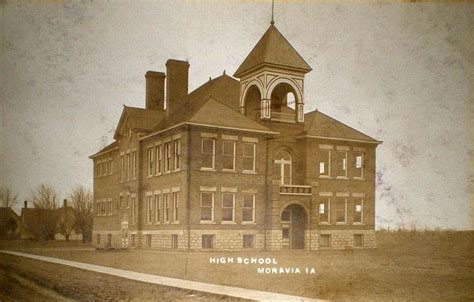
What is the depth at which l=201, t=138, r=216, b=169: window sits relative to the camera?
1155cm

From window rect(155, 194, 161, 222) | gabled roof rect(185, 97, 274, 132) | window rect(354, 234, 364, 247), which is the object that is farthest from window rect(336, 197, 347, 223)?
window rect(155, 194, 161, 222)

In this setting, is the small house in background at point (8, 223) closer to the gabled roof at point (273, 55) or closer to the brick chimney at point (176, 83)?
the brick chimney at point (176, 83)

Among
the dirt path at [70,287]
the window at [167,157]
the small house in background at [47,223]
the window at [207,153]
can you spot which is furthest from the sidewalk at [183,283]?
the window at [207,153]

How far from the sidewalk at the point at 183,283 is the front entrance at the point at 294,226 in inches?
50.4

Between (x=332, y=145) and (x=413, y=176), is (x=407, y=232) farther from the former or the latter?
(x=332, y=145)

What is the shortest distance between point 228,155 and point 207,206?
3.50 feet

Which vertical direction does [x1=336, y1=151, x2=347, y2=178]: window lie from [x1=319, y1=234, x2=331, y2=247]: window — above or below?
above

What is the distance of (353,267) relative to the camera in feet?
38.4

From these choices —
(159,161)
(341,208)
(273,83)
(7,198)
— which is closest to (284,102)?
(273,83)

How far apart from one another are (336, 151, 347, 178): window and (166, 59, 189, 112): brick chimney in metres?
3.26

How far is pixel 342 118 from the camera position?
12023 mm

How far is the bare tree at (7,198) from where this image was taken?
11.7 metres

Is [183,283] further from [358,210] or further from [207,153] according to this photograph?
[358,210]

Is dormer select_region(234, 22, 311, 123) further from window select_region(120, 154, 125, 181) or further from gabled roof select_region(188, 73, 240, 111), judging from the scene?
window select_region(120, 154, 125, 181)
